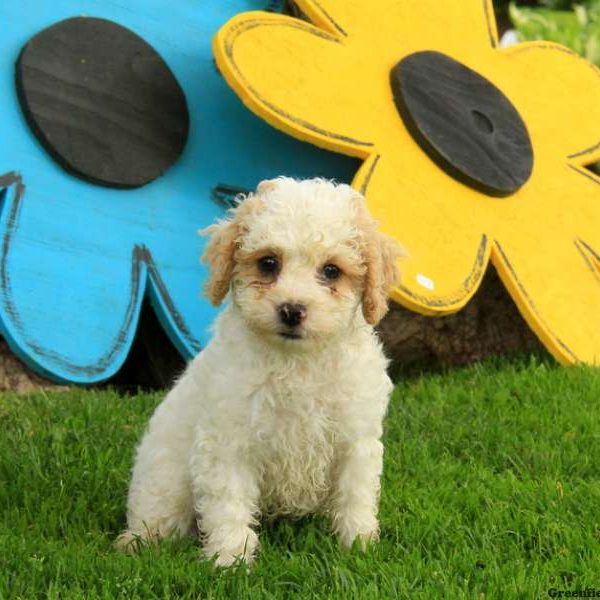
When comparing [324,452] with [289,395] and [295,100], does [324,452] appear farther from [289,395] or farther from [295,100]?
[295,100]

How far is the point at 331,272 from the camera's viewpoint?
3547 millimetres

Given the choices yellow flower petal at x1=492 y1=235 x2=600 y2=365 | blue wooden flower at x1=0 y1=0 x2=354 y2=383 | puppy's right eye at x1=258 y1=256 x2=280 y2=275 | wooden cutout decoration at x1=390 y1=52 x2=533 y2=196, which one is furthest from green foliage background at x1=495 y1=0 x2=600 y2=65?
puppy's right eye at x1=258 y1=256 x2=280 y2=275

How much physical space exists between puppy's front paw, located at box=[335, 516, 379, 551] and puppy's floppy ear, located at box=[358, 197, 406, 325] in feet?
2.45

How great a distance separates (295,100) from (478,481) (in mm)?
2663

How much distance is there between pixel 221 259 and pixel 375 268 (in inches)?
21.0

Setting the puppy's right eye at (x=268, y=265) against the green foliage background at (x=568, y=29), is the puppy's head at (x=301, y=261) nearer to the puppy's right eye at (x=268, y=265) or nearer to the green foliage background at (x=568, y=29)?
the puppy's right eye at (x=268, y=265)

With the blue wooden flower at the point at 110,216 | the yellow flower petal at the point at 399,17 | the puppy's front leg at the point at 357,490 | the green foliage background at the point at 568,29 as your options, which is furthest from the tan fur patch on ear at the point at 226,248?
the green foliage background at the point at 568,29

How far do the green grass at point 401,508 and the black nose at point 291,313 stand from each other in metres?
0.85

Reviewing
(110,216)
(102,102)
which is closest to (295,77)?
(102,102)

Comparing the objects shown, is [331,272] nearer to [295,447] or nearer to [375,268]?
[375,268]

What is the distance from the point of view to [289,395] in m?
3.64

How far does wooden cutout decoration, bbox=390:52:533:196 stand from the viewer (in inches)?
262

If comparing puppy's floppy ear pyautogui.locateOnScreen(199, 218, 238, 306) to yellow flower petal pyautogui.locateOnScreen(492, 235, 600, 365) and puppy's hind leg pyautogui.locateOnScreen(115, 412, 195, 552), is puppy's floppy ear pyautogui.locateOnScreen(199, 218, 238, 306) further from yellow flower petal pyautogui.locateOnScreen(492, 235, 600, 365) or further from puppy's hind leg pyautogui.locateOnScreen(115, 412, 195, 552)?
yellow flower petal pyautogui.locateOnScreen(492, 235, 600, 365)

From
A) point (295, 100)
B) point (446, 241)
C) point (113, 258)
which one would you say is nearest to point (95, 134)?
point (113, 258)
